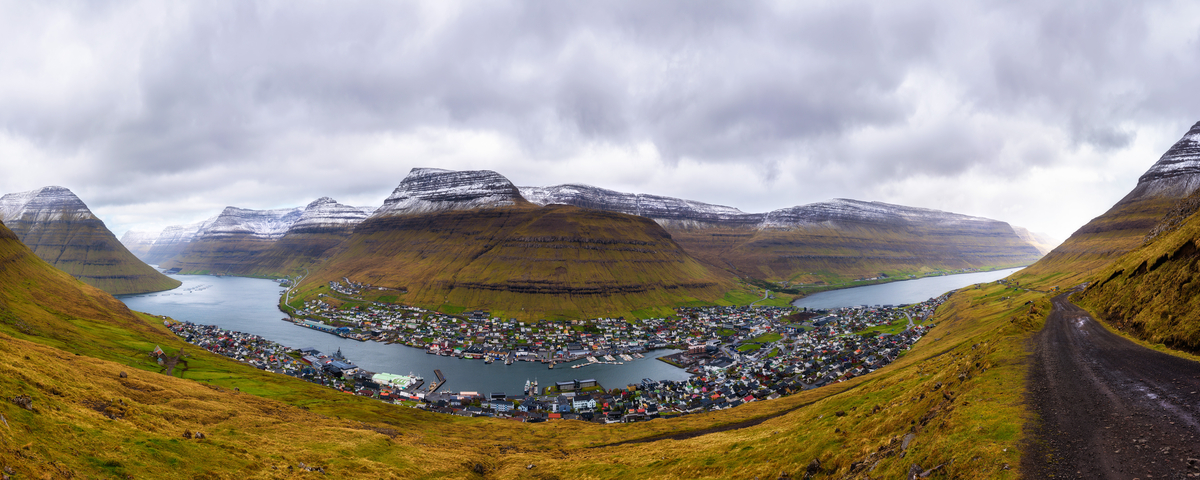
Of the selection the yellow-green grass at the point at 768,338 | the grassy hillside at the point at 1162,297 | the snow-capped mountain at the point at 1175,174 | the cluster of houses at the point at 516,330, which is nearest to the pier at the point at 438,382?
the cluster of houses at the point at 516,330

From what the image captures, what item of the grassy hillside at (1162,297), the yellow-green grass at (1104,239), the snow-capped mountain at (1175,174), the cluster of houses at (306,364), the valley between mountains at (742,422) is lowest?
the cluster of houses at (306,364)

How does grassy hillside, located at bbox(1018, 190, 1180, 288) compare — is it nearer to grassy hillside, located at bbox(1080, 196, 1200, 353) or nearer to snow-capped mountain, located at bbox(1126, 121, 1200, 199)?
snow-capped mountain, located at bbox(1126, 121, 1200, 199)

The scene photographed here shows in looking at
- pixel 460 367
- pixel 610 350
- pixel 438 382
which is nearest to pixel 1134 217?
pixel 610 350

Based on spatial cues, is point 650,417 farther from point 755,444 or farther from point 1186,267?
point 1186,267

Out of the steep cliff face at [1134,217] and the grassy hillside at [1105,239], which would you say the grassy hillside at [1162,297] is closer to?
the grassy hillside at [1105,239]

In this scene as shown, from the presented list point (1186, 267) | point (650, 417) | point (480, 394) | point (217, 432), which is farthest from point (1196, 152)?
point (217, 432)

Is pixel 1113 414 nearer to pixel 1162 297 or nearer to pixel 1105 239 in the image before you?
pixel 1162 297
